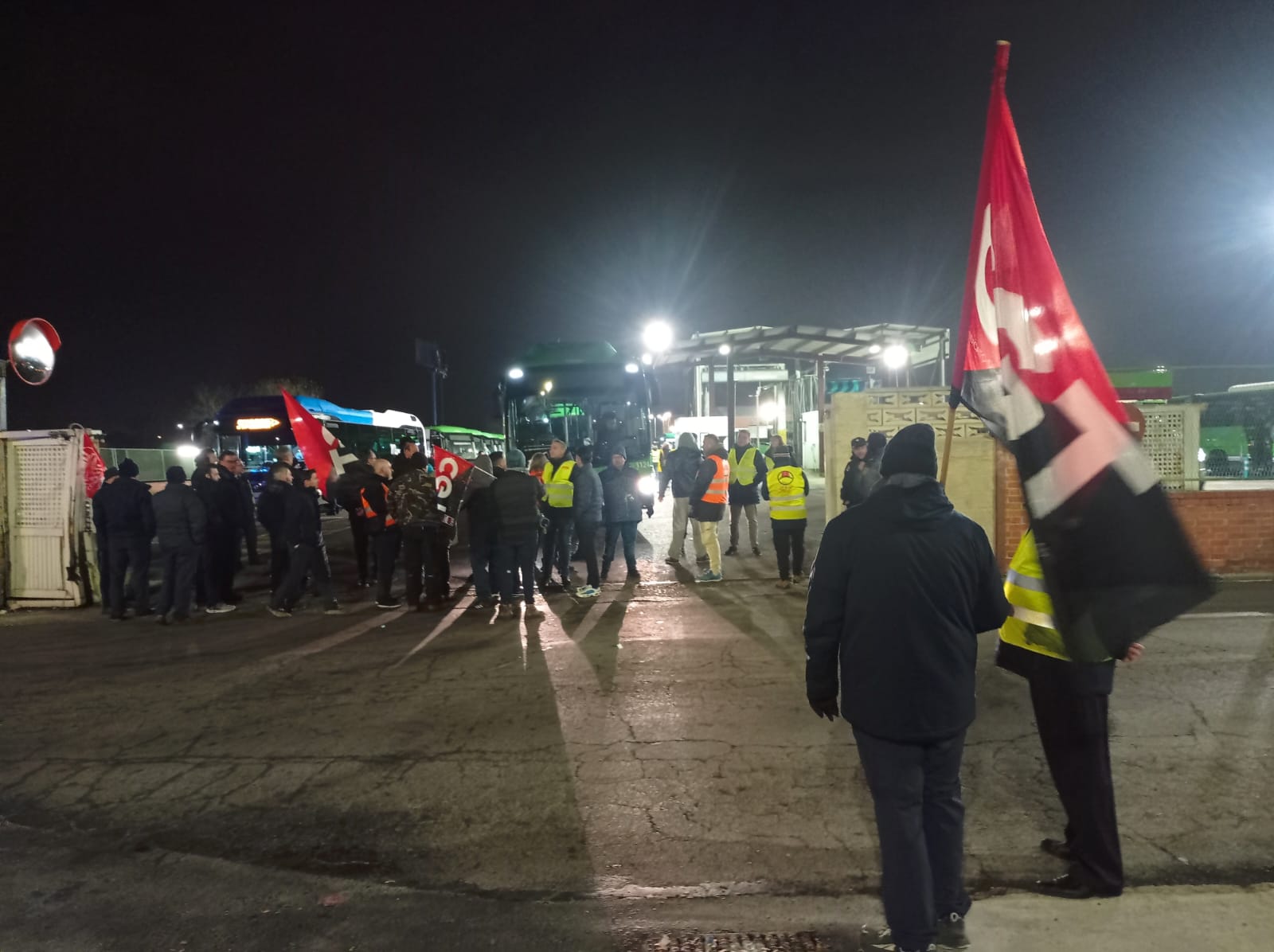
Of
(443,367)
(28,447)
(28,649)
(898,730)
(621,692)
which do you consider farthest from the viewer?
(443,367)

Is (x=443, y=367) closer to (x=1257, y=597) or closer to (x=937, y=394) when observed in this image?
(x=937, y=394)

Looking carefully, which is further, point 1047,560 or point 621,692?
point 621,692

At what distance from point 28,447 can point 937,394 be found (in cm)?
1094

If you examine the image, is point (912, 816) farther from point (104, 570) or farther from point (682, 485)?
point (104, 570)

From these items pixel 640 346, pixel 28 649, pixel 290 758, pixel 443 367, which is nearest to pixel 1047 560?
pixel 290 758

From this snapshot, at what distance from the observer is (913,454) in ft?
9.91

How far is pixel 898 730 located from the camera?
9.40 ft

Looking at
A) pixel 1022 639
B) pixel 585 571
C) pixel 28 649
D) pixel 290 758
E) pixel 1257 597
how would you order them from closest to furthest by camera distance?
pixel 1022 639
pixel 290 758
pixel 28 649
pixel 1257 597
pixel 585 571

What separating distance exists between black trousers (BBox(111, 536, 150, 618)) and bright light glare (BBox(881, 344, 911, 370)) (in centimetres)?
1394

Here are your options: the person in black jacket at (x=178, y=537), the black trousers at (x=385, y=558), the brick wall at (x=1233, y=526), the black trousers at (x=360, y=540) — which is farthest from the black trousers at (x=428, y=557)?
the brick wall at (x=1233, y=526)

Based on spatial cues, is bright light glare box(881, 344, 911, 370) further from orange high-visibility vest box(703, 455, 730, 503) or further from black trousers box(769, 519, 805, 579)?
black trousers box(769, 519, 805, 579)

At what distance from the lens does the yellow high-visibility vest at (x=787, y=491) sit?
9.87m

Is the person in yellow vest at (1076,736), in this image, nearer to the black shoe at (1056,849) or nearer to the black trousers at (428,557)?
the black shoe at (1056,849)

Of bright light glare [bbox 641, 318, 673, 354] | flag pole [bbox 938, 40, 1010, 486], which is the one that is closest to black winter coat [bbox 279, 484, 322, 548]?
flag pole [bbox 938, 40, 1010, 486]
